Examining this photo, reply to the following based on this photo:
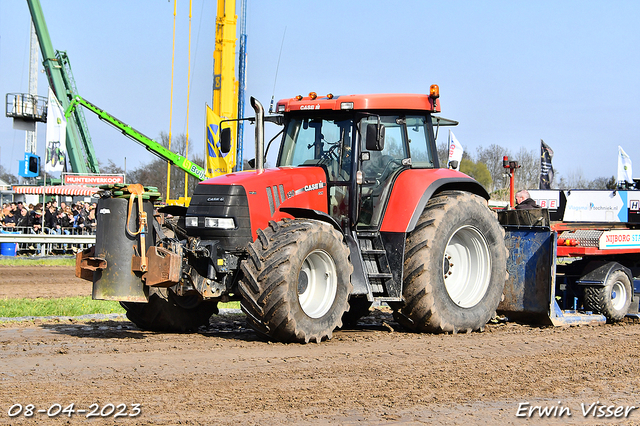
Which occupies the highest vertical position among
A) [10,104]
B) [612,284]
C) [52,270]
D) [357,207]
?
[10,104]

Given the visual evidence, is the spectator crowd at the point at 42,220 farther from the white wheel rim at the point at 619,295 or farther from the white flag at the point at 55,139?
the white wheel rim at the point at 619,295

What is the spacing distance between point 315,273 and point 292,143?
174 cm

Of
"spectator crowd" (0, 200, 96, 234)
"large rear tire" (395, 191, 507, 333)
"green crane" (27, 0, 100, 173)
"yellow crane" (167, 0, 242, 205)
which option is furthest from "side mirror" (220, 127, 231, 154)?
"green crane" (27, 0, 100, 173)

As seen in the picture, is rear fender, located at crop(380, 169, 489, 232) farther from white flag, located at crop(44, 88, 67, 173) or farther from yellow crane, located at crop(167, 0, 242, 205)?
white flag, located at crop(44, 88, 67, 173)

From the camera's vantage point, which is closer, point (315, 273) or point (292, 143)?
point (315, 273)

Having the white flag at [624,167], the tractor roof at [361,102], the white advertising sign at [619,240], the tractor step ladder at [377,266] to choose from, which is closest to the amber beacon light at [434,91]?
the tractor roof at [361,102]

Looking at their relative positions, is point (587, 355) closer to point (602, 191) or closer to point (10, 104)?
point (602, 191)

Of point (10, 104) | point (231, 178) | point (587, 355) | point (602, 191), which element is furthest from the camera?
point (10, 104)

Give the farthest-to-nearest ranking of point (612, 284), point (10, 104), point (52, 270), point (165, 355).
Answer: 1. point (10, 104)
2. point (52, 270)
3. point (612, 284)
4. point (165, 355)

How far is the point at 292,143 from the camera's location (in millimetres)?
8156

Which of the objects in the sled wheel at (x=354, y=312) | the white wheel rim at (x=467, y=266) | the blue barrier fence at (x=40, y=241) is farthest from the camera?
the blue barrier fence at (x=40, y=241)

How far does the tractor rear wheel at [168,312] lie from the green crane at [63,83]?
3390cm

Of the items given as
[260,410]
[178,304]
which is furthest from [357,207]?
[260,410]

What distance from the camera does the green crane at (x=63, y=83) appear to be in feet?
130
